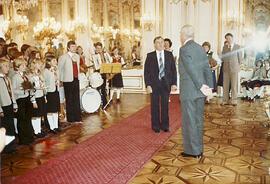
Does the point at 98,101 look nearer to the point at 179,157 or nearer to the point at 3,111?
the point at 3,111

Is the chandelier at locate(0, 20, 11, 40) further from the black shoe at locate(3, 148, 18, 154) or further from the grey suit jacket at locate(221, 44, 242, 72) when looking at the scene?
the grey suit jacket at locate(221, 44, 242, 72)

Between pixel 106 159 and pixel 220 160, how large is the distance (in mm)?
1571

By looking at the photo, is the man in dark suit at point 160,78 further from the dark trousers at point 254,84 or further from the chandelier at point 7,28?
the chandelier at point 7,28

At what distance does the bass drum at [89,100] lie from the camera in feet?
22.5

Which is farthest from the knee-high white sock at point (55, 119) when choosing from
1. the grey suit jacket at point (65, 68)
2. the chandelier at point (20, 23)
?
the chandelier at point (20, 23)

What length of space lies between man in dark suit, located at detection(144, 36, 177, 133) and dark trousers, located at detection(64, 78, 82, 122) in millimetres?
1758

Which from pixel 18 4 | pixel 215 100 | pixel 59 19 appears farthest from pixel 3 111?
pixel 59 19

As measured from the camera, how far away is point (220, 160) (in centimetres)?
381

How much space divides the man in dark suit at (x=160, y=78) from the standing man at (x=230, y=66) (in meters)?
3.01

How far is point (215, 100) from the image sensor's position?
339 inches

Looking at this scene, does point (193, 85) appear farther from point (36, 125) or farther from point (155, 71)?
point (36, 125)

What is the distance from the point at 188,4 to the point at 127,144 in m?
6.81

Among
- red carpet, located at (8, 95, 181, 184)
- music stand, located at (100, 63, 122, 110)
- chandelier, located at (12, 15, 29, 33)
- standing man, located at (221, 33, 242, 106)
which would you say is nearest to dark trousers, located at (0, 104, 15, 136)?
red carpet, located at (8, 95, 181, 184)

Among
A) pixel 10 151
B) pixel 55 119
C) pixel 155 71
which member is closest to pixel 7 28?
pixel 55 119
